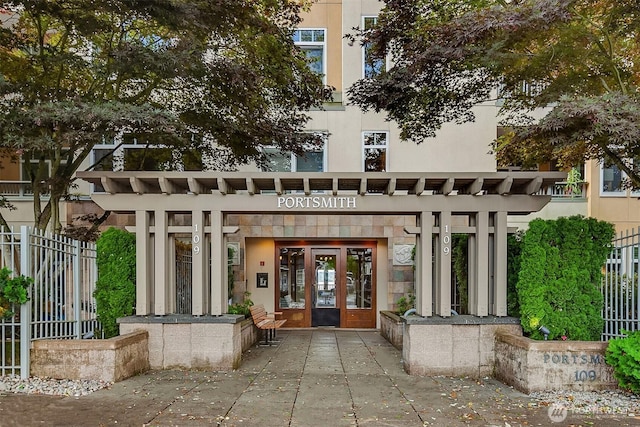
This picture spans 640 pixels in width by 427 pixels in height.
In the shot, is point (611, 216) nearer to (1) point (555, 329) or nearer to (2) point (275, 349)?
(1) point (555, 329)

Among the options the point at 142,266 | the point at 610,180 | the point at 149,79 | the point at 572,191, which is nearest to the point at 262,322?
the point at 142,266

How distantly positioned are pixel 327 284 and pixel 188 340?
718 centimetres

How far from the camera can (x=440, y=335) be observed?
8.19 m

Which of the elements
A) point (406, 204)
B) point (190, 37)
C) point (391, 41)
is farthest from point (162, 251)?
point (391, 41)

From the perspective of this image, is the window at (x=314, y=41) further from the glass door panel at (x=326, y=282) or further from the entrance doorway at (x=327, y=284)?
the glass door panel at (x=326, y=282)

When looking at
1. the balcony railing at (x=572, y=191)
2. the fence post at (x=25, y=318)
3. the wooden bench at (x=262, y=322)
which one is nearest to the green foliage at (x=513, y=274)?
the wooden bench at (x=262, y=322)

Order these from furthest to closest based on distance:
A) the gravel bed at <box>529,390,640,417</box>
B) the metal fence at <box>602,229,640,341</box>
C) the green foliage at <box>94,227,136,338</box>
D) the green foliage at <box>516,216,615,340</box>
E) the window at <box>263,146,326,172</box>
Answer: the window at <box>263,146,326,172</box> < the green foliage at <box>94,227,136,338</box> < the metal fence at <box>602,229,640,341</box> < the green foliage at <box>516,216,615,340</box> < the gravel bed at <box>529,390,640,417</box>

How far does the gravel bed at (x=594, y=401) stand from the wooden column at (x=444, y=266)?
1.96 metres

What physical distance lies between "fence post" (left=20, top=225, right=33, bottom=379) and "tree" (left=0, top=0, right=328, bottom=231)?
147cm

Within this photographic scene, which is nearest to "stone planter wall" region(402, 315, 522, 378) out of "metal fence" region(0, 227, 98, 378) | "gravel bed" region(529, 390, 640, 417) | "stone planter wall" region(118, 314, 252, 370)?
"gravel bed" region(529, 390, 640, 417)

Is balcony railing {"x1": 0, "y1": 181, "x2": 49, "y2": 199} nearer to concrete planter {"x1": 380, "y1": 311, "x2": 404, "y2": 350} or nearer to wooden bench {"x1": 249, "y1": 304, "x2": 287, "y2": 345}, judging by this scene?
wooden bench {"x1": 249, "y1": 304, "x2": 287, "y2": 345}

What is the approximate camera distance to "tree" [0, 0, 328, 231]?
7.75 metres

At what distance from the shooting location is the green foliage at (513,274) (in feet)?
27.9

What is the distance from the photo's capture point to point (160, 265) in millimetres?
8414
